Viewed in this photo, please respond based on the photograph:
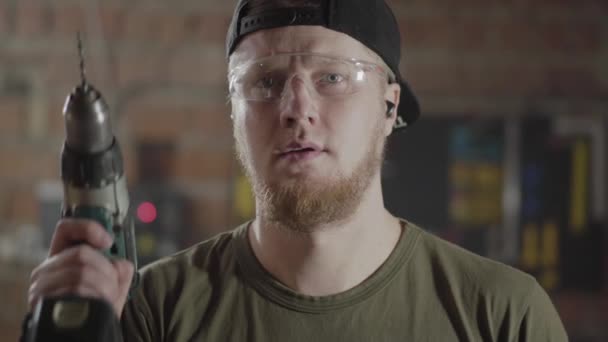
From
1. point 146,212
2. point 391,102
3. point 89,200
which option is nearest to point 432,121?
point 146,212

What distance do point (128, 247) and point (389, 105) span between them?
0.54 m

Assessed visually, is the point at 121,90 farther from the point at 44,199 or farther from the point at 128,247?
the point at 128,247

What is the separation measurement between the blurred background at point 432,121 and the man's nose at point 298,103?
1527mm

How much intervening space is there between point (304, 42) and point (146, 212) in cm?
153

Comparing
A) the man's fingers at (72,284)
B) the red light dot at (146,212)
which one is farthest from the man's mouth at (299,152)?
the red light dot at (146,212)

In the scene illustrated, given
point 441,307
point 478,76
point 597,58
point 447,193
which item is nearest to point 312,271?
point 441,307

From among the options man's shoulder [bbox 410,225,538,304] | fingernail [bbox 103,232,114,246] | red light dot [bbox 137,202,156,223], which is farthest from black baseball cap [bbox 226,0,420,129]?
red light dot [bbox 137,202,156,223]

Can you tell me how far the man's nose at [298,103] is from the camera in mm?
1202

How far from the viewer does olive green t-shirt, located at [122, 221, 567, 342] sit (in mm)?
1188

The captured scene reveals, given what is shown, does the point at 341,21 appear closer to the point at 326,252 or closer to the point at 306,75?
the point at 306,75

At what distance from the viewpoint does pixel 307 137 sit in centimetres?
119

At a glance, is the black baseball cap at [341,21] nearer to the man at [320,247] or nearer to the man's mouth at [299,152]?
the man at [320,247]

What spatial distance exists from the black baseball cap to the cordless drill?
0.35 m

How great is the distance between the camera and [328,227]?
125cm
